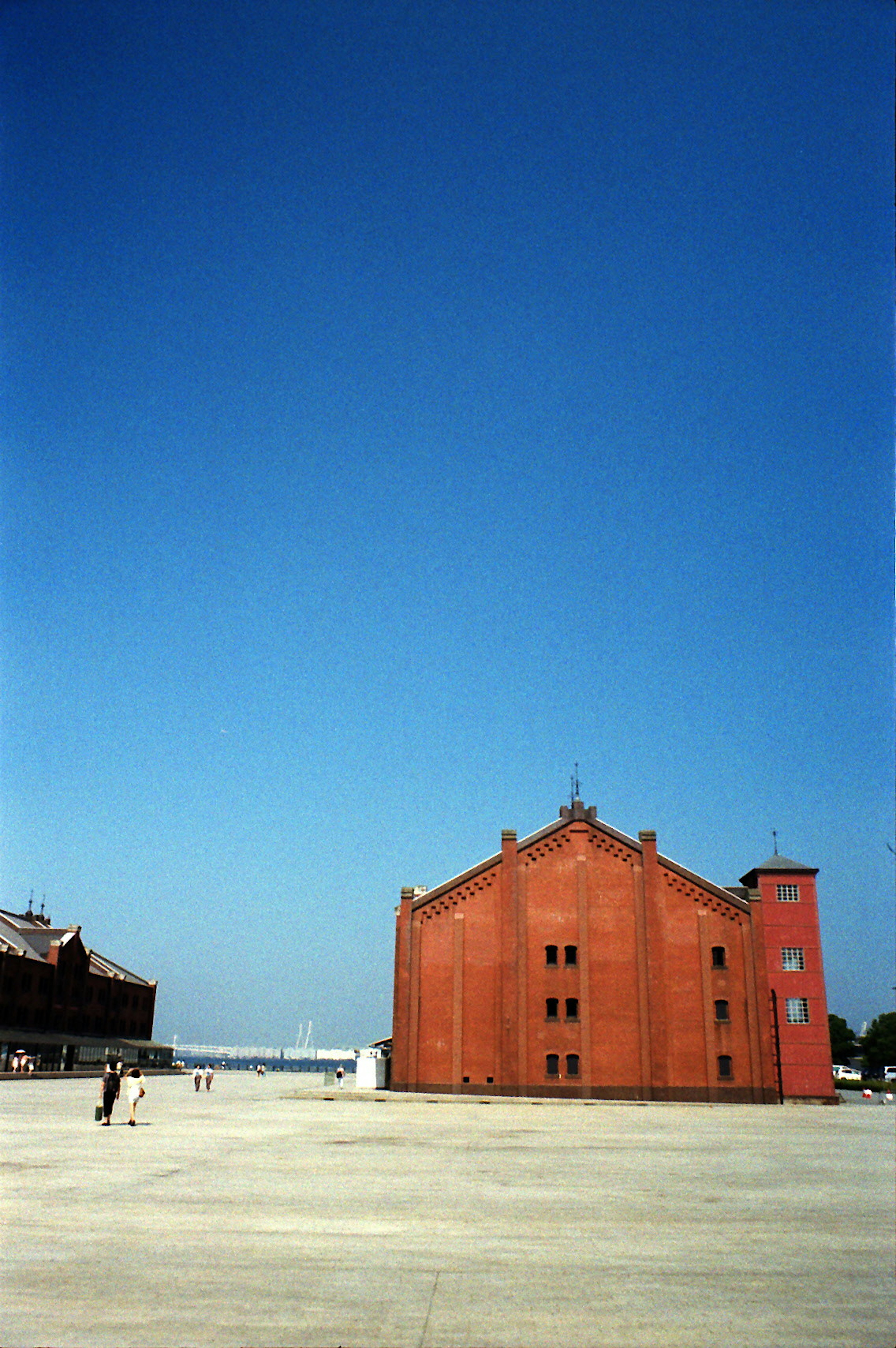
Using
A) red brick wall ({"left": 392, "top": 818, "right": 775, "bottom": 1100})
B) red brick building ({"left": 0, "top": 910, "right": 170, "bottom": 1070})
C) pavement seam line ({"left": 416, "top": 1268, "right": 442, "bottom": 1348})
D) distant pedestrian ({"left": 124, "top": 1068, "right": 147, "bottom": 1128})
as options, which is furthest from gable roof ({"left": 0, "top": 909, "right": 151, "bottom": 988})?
pavement seam line ({"left": 416, "top": 1268, "right": 442, "bottom": 1348})

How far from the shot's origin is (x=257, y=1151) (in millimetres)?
20125

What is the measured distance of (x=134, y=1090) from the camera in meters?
26.2

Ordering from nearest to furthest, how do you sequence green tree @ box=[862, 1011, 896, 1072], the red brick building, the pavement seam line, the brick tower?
the pavement seam line → the brick tower → the red brick building → green tree @ box=[862, 1011, 896, 1072]

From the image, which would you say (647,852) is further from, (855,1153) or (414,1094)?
(855,1153)

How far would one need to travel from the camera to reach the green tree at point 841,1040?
120375 mm

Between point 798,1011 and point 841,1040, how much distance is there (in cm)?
8170

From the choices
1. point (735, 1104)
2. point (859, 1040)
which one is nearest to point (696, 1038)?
point (735, 1104)

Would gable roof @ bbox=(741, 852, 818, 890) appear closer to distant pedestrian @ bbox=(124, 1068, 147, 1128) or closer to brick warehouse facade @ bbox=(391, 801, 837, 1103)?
brick warehouse facade @ bbox=(391, 801, 837, 1103)

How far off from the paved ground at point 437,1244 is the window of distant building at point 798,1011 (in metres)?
29.0

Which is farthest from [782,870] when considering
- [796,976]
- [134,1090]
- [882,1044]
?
[882,1044]

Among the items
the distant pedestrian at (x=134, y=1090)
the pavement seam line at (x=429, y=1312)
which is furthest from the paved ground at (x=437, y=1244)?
the distant pedestrian at (x=134, y=1090)

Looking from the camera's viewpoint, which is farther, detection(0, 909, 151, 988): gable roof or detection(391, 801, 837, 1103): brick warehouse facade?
detection(0, 909, 151, 988): gable roof

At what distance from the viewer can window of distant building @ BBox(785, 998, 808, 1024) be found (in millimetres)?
50062

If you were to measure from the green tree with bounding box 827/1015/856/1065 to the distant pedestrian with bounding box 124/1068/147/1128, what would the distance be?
11128cm
